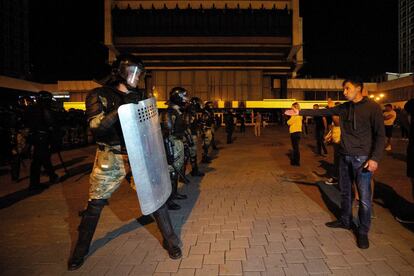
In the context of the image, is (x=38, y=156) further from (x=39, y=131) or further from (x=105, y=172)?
(x=105, y=172)

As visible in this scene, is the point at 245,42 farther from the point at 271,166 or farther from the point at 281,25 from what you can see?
the point at 271,166

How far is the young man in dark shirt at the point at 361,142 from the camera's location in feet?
12.9

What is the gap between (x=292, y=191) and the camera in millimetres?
6957

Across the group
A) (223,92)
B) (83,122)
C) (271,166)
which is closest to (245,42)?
(223,92)

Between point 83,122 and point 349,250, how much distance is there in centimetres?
1793

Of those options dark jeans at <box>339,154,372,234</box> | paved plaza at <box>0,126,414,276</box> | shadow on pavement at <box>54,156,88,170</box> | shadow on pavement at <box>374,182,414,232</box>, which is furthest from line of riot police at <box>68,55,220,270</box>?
shadow on pavement at <box>54,156,88,170</box>

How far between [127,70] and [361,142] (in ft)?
9.29

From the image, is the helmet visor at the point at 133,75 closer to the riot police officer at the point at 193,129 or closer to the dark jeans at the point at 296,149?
the riot police officer at the point at 193,129

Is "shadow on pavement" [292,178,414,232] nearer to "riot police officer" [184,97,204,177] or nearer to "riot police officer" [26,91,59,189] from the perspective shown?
"riot police officer" [184,97,204,177]

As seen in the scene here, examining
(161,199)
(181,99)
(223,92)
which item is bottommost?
(161,199)

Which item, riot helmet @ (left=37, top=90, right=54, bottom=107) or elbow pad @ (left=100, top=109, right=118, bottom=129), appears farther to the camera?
riot helmet @ (left=37, top=90, right=54, bottom=107)

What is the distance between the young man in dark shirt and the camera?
393 cm

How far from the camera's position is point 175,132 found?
629cm

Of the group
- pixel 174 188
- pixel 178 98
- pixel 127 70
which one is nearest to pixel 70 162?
pixel 178 98
